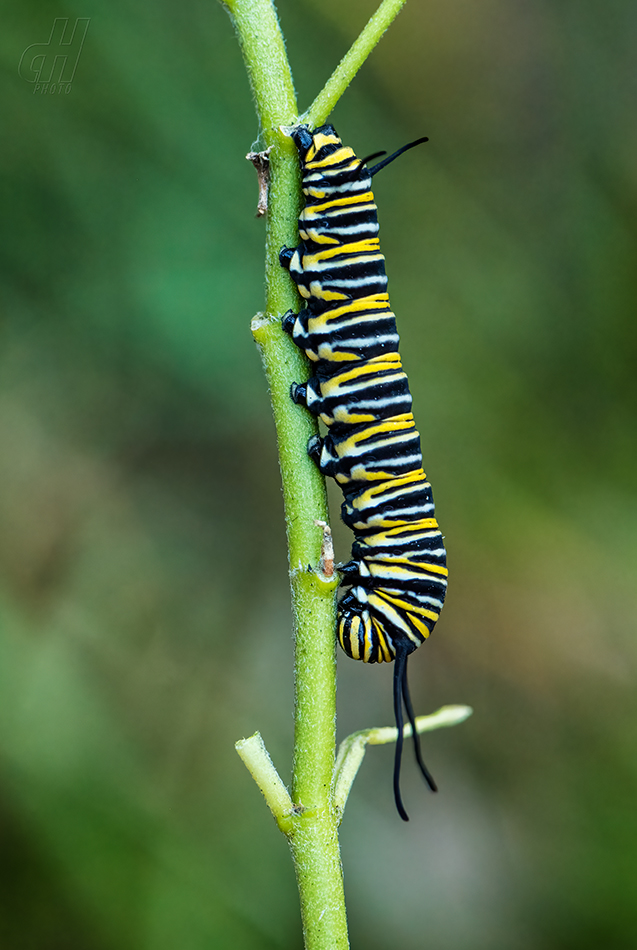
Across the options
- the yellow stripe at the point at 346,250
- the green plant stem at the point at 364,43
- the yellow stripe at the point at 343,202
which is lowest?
the yellow stripe at the point at 346,250

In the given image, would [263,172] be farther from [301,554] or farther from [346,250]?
[301,554]

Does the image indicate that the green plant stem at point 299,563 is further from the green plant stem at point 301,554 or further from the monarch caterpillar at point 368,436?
the monarch caterpillar at point 368,436

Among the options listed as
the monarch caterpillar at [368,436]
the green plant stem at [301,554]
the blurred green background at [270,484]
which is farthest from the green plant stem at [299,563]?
the blurred green background at [270,484]

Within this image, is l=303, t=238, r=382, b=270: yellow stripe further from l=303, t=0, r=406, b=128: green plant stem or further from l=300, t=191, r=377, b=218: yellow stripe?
l=303, t=0, r=406, b=128: green plant stem

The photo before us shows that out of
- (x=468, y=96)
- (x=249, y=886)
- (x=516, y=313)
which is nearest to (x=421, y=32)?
(x=468, y=96)

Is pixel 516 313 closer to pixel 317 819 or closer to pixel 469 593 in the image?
pixel 469 593
